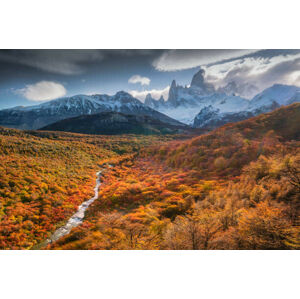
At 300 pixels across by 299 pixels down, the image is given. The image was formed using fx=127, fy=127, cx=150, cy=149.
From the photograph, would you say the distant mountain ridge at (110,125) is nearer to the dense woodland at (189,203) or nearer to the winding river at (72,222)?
the dense woodland at (189,203)

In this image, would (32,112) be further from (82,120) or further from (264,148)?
(264,148)

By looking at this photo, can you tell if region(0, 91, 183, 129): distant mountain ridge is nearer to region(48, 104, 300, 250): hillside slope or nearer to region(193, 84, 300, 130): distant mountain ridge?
region(193, 84, 300, 130): distant mountain ridge

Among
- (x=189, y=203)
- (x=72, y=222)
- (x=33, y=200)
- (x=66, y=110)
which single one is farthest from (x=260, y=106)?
(x=66, y=110)

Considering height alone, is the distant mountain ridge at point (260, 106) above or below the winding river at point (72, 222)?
above

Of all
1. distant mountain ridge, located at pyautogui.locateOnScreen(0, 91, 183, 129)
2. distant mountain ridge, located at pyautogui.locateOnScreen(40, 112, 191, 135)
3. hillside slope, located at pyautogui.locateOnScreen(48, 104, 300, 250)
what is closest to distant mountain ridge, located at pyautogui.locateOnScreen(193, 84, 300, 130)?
distant mountain ridge, located at pyautogui.locateOnScreen(0, 91, 183, 129)

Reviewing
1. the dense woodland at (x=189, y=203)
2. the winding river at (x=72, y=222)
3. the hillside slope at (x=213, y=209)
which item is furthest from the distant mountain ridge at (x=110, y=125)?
the winding river at (x=72, y=222)
